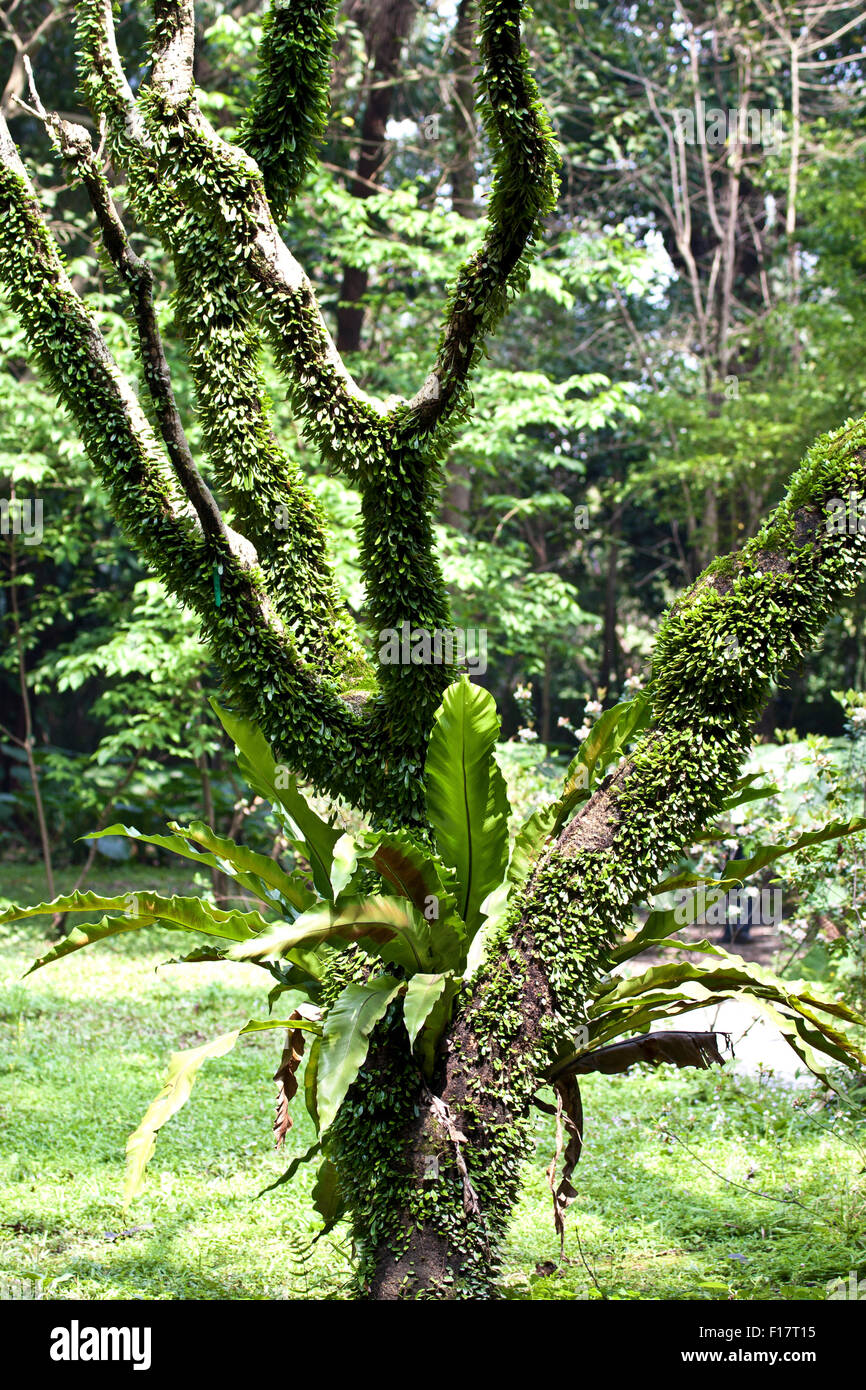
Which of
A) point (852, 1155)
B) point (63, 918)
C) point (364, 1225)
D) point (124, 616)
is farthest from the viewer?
point (124, 616)

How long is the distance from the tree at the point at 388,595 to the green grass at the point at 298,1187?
0.56 m

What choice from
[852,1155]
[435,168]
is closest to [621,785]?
[852,1155]

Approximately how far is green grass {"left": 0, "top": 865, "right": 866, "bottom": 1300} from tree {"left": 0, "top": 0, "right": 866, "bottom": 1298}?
56 centimetres

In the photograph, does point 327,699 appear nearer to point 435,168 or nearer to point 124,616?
point 124,616

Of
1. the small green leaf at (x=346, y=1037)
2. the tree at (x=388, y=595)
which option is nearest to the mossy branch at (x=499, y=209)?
the tree at (x=388, y=595)

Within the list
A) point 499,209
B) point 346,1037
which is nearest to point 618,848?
point 346,1037

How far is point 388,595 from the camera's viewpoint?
299cm

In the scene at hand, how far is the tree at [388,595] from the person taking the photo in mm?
2682

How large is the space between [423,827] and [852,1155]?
2364 mm

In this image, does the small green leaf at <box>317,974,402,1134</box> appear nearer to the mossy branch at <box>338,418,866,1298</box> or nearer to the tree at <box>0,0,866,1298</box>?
the tree at <box>0,0,866,1298</box>

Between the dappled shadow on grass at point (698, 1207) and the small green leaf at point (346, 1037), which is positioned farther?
the dappled shadow on grass at point (698, 1207)

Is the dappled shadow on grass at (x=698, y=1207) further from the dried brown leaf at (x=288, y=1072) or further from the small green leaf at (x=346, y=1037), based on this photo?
the small green leaf at (x=346, y=1037)

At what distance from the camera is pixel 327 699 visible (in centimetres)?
307

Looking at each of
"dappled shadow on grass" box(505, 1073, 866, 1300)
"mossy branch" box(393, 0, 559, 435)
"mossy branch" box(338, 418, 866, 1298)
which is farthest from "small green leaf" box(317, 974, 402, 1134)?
"mossy branch" box(393, 0, 559, 435)
